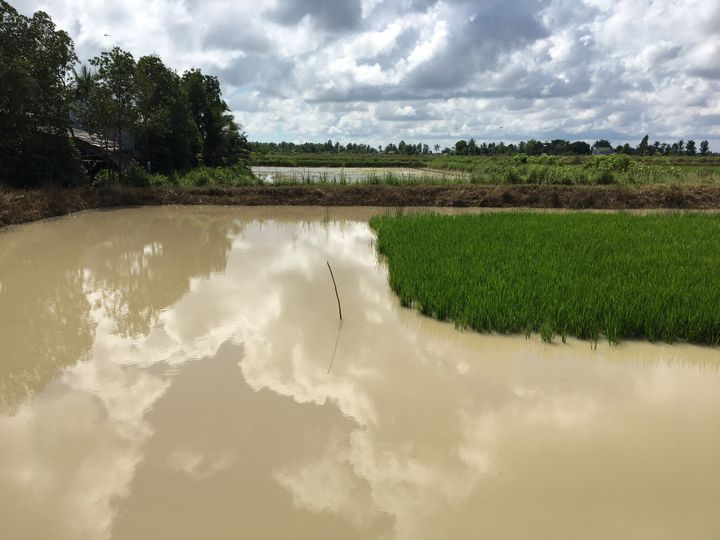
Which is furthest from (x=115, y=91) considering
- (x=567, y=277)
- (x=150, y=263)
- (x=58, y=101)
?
(x=567, y=277)

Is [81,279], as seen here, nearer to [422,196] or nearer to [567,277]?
[567,277]

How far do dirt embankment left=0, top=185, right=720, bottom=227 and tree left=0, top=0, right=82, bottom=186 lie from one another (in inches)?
44.9

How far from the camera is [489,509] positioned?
2.26 meters

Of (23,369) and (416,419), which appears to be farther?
(23,369)

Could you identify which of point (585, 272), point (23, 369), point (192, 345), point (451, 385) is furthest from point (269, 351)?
point (585, 272)

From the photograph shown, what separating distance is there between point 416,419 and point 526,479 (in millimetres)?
769

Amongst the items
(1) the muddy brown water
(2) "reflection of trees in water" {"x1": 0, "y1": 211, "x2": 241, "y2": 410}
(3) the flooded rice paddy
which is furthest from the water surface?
(1) the muddy brown water

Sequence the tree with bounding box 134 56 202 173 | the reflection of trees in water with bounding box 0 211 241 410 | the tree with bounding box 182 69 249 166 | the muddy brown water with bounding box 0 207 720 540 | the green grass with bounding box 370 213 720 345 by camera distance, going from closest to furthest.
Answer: the muddy brown water with bounding box 0 207 720 540, the reflection of trees in water with bounding box 0 211 241 410, the green grass with bounding box 370 213 720 345, the tree with bounding box 134 56 202 173, the tree with bounding box 182 69 249 166

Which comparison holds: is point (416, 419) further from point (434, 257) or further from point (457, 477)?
point (434, 257)

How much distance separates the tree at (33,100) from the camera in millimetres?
11625

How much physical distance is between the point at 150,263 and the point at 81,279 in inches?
42.9

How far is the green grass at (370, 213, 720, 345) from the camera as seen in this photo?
425cm

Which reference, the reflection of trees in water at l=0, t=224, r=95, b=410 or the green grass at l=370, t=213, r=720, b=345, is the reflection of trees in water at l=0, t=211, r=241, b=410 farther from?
the green grass at l=370, t=213, r=720, b=345

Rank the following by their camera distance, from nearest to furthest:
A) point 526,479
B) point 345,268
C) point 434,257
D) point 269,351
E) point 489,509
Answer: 1. point 489,509
2. point 526,479
3. point 269,351
4. point 434,257
5. point 345,268
